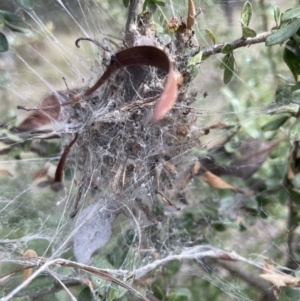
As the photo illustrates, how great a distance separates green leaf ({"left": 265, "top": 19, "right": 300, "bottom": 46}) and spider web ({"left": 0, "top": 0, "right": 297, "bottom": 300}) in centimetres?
20

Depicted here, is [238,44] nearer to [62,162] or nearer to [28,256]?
[62,162]

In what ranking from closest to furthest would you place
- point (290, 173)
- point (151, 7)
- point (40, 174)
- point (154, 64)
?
1. point (154, 64)
2. point (151, 7)
3. point (290, 173)
4. point (40, 174)

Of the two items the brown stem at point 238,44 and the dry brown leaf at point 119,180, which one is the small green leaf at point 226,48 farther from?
the dry brown leaf at point 119,180

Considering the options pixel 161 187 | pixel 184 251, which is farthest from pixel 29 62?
pixel 184 251

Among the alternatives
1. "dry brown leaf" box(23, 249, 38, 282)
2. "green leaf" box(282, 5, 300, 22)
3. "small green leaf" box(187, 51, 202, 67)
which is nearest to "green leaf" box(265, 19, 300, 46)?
"green leaf" box(282, 5, 300, 22)

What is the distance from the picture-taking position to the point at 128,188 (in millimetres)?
879

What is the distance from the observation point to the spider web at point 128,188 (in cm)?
92

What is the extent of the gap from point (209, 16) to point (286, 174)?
17.4 inches

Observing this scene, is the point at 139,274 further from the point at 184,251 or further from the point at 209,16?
the point at 209,16

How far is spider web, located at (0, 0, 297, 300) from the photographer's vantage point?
3.01 ft

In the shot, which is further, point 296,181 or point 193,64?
point 296,181

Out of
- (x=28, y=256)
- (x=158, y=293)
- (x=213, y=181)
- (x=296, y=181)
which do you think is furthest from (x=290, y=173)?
(x=28, y=256)

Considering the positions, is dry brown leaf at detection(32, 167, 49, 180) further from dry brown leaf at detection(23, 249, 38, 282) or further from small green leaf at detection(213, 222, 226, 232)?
small green leaf at detection(213, 222, 226, 232)

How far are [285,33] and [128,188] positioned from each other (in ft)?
1.40
